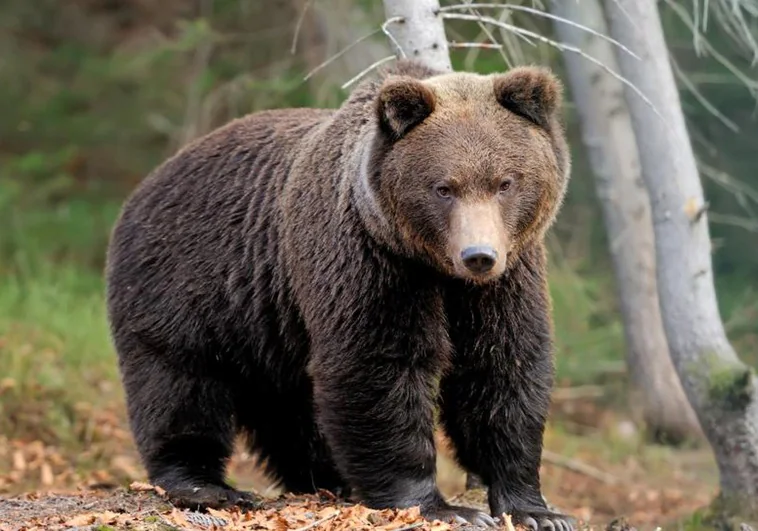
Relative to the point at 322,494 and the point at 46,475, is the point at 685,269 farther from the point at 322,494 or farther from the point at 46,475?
the point at 46,475

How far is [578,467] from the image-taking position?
38.0 feet

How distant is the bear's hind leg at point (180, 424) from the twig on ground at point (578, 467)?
5276 mm

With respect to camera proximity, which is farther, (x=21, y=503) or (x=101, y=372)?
(x=101, y=372)

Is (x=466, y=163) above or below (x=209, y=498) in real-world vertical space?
above

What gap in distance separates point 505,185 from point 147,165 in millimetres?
12635

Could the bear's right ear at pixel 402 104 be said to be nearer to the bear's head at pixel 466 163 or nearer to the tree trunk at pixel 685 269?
the bear's head at pixel 466 163

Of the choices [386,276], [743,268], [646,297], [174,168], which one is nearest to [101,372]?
[174,168]

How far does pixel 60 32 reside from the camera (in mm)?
18688

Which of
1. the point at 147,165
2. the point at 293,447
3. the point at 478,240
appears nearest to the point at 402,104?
the point at 478,240

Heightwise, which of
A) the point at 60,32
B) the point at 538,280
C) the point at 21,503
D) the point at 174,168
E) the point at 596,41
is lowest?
the point at 21,503

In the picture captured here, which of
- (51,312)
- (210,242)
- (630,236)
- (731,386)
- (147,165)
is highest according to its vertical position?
(147,165)

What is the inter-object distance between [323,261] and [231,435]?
5.11 feet

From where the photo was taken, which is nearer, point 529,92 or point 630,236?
point 529,92

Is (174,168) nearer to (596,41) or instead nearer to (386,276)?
(386,276)
